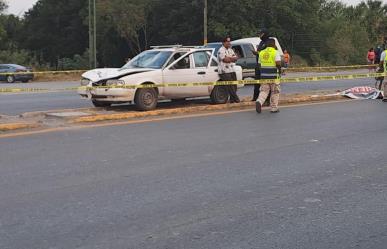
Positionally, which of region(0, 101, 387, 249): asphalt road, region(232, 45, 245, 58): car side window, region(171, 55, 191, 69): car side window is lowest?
region(0, 101, 387, 249): asphalt road

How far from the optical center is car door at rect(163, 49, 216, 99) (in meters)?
13.8

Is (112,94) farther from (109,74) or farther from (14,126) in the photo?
(14,126)

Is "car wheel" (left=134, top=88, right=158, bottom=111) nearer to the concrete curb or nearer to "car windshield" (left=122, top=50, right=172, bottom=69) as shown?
the concrete curb

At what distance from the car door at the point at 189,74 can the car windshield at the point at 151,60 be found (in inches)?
9.4

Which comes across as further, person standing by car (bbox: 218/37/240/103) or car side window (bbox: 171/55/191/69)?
person standing by car (bbox: 218/37/240/103)

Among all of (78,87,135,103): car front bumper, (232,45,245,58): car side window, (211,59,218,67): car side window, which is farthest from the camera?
(232,45,245,58): car side window

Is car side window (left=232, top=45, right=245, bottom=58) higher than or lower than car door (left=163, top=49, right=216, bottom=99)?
higher

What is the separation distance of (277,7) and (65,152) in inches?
1928

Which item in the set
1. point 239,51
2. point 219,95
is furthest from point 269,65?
point 239,51

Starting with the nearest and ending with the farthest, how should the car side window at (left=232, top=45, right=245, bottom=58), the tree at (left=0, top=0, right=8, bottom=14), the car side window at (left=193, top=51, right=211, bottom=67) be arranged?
the car side window at (left=193, top=51, right=211, bottom=67) → the car side window at (left=232, top=45, right=245, bottom=58) → the tree at (left=0, top=0, right=8, bottom=14)

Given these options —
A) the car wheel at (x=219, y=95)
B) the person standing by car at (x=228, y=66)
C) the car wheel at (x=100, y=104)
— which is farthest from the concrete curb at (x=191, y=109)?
the car wheel at (x=100, y=104)

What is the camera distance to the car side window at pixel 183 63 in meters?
13.9

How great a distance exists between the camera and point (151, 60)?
45.9 feet

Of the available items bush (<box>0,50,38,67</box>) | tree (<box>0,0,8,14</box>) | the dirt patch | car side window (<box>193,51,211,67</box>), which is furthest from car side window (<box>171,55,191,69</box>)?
tree (<box>0,0,8,14</box>)
